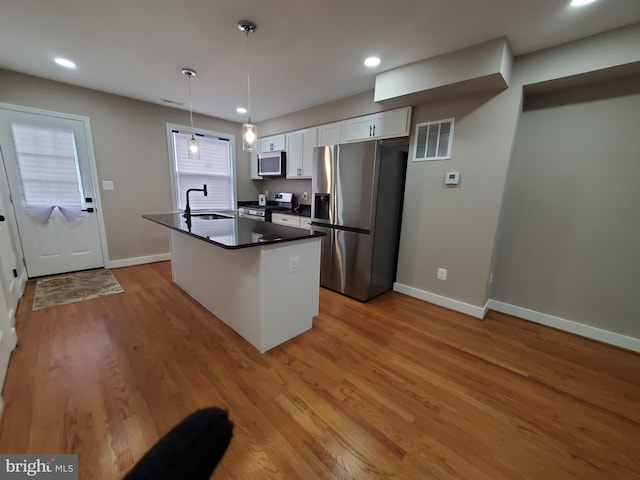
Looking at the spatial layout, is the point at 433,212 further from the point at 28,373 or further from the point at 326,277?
the point at 28,373

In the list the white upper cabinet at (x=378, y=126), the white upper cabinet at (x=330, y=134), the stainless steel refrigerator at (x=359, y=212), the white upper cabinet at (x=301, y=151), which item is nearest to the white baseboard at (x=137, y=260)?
the white upper cabinet at (x=301, y=151)

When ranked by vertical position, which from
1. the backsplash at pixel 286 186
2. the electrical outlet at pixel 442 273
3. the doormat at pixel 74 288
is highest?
the backsplash at pixel 286 186

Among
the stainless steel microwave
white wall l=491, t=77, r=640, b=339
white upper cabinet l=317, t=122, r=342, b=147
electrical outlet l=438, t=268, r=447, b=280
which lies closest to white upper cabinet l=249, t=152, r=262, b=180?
the stainless steel microwave

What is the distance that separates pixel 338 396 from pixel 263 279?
897mm

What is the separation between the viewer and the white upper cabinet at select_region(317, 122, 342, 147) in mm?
3416

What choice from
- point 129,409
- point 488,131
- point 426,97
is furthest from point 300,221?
point 129,409

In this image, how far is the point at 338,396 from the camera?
1.54m

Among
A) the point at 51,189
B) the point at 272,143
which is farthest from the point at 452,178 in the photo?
the point at 51,189

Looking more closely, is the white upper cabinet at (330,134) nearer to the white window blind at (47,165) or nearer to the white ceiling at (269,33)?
the white ceiling at (269,33)

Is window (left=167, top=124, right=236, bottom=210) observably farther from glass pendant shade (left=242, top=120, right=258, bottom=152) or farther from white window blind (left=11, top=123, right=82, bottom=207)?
glass pendant shade (left=242, top=120, right=258, bottom=152)

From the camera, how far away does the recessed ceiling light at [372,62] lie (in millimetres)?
2363
